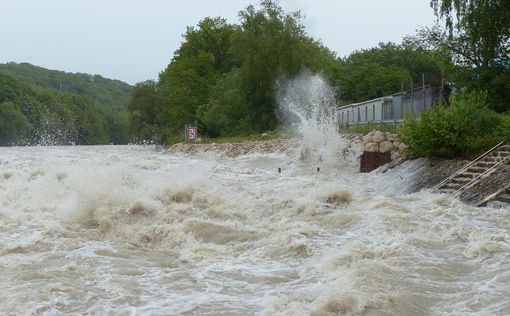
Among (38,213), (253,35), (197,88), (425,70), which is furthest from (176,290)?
(425,70)

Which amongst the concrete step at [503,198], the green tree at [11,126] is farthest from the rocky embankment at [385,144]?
the green tree at [11,126]

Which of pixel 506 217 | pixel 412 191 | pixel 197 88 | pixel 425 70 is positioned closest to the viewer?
pixel 506 217

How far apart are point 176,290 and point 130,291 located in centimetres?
52

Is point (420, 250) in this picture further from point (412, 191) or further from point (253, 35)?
point (253, 35)

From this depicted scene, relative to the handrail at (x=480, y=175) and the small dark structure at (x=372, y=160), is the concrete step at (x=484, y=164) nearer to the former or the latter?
the handrail at (x=480, y=175)

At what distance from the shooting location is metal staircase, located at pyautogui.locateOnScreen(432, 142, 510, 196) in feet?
45.8

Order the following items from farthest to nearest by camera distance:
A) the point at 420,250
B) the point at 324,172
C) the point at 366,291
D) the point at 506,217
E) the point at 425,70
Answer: the point at 425,70 < the point at 324,172 < the point at 506,217 < the point at 420,250 < the point at 366,291

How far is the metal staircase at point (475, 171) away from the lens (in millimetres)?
13963

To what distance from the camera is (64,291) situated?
20.6ft

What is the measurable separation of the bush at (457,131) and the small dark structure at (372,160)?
6.73 ft

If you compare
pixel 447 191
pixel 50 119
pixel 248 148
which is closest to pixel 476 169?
pixel 447 191

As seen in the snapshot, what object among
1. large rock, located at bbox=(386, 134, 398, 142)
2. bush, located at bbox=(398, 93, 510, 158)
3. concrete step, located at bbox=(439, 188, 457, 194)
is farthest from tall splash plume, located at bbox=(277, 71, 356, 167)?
concrete step, located at bbox=(439, 188, 457, 194)

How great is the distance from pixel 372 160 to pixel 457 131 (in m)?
3.86

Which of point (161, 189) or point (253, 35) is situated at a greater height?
point (253, 35)
